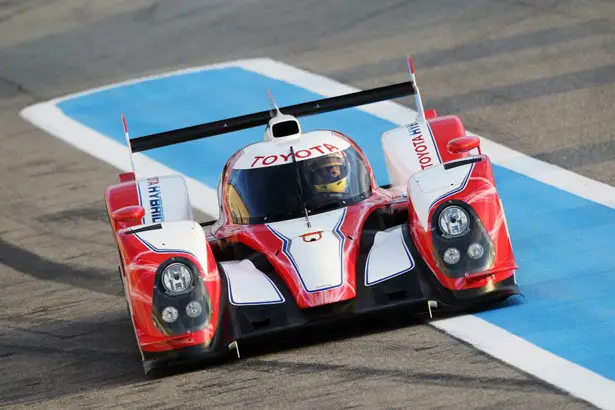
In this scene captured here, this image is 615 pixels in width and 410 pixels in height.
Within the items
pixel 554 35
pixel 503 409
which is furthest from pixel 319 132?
pixel 554 35

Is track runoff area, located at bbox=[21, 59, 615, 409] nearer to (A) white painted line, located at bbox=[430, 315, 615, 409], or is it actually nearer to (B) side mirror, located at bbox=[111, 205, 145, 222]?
(A) white painted line, located at bbox=[430, 315, 615, 409]

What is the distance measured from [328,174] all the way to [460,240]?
1398 mm

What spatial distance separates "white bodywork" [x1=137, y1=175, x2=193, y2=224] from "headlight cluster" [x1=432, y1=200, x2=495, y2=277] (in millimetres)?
2622

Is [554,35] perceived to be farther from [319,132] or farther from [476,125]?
[319,132]

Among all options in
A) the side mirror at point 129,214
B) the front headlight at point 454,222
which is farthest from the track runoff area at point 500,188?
the side mirror at point 129,214

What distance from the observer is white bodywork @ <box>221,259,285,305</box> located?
9.02 metres

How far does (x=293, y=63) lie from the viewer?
62.1 feet

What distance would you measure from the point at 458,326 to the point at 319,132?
7.36ft

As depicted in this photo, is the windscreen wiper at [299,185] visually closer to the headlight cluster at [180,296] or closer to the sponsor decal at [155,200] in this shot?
the headlight cluster at [180,296]

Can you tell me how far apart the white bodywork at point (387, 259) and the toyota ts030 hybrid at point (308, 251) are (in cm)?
1

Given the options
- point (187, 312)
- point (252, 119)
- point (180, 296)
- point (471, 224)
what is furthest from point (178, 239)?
point (471, 224)

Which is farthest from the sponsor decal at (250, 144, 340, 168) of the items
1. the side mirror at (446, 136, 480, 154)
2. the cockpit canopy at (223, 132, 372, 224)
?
the side mirror at (446, 136, 480, 154)

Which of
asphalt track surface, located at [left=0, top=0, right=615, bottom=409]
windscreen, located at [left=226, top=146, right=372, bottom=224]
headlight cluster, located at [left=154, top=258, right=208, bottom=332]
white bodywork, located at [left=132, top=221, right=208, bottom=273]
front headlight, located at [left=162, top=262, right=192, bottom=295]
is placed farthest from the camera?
windscreen, located at [left=226, top=146, right=372, bottom=224]

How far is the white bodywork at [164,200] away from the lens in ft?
35.9
